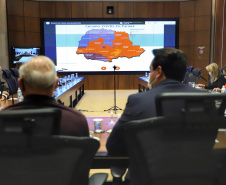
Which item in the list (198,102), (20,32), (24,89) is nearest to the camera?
(198,102)

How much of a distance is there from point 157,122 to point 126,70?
32.4 ft

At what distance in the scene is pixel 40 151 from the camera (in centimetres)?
98

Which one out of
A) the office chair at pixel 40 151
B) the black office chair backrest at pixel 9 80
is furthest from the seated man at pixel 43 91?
the black office chair backrest at pixel 9 80

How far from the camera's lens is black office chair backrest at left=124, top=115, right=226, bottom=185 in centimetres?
102

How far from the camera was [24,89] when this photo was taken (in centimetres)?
125

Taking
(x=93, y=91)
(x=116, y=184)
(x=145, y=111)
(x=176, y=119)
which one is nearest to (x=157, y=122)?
(x=176, y=119)

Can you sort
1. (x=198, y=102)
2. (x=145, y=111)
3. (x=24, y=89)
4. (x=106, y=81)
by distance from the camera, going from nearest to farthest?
A: (x=198, y=102) → (x=24, y=89) → (x=145, y=111) → (x=106, y=81)

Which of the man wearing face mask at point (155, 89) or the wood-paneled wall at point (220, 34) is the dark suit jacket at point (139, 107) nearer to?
the man wearing face mask at point (155, 89)

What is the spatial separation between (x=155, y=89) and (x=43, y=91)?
23.7 inches

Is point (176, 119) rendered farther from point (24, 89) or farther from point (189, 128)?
point (24, 89)

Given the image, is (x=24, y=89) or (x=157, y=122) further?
(x=24, y=89)

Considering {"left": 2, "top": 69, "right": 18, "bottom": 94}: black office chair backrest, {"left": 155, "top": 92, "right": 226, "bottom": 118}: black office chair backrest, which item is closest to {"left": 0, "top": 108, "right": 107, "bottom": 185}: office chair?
{"left": 155, "top": 92, "right": 226, "bottom": 118}: black office chair backrest

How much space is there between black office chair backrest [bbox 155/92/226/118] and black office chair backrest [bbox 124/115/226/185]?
3 cm

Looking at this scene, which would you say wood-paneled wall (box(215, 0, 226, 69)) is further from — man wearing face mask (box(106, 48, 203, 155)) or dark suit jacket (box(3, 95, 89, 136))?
dark suit jacket (box(3, 95, 89, 136))
